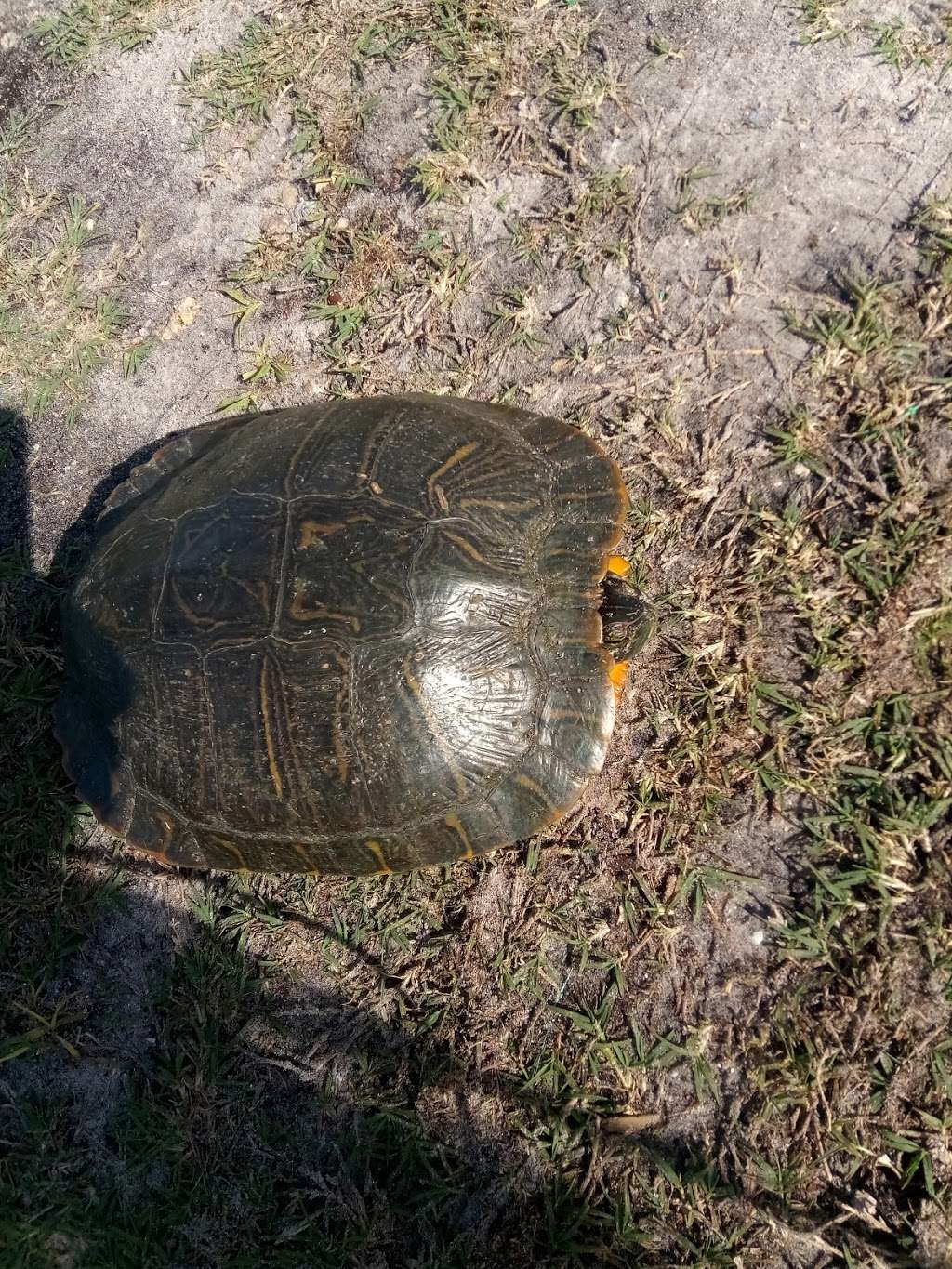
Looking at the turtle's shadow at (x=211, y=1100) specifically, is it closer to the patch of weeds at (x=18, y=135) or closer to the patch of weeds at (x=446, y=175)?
the patch of weeds at (x=446, y=175)

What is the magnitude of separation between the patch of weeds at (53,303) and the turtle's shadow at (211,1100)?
7.13 feet

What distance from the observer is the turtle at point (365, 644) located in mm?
3000

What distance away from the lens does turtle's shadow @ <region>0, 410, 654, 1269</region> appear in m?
3.48

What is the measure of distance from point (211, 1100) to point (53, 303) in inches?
185

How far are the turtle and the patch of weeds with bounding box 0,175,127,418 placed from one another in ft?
6.30

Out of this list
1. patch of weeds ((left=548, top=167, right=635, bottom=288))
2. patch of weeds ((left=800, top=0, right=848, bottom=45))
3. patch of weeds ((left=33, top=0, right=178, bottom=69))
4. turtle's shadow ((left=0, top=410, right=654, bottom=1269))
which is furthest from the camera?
patch of weeds ((left=33, top=0, right=178, bottom=69))

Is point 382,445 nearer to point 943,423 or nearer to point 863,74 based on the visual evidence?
point 943,423

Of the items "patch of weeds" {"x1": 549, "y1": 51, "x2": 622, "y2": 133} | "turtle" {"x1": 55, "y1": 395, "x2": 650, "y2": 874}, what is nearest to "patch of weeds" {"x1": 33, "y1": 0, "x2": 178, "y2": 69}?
"patch of weeds" {"x1": 549, "y1": 51, "x2": 622, "y2": 133}

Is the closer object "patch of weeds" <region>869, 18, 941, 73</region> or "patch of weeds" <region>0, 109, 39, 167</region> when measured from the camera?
"patch of weeds" <region>869, 18, 941, 73</region>

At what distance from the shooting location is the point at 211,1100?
12.4 feet

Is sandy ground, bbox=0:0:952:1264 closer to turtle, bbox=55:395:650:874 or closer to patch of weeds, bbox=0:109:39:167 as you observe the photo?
turtle, bbox=55:395:650:874

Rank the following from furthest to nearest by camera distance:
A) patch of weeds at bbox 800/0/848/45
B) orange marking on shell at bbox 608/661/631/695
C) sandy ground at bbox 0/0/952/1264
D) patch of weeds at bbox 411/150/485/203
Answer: patch of weeds at bbox 411/150/485/203
patch of weeds at bbox 800/0/848/45
sandy ground at bbox 0/0/952/1264
orange marking on shell at bbox 608/661/631/695

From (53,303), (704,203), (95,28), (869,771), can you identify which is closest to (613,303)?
(704,203)

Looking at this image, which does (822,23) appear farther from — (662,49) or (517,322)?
(517,322)
